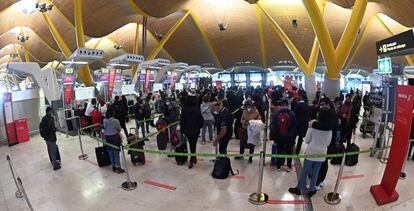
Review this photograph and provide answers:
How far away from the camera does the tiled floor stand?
4641 millimetres

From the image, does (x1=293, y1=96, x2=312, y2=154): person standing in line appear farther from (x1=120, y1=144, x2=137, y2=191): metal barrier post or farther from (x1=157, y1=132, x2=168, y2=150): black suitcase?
(x1=120, y1=144, x2=137, y2=191): metal barrier post

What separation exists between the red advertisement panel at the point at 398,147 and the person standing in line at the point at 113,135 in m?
5.23

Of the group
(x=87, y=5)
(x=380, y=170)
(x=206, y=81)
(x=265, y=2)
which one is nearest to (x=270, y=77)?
(x=206, y=81)

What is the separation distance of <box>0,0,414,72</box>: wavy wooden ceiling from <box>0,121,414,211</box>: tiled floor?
13.7 m

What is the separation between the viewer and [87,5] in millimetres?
18109

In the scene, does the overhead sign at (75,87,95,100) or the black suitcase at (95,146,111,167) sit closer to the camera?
the black suitcase at (95,146,111,167)

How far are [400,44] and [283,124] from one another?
3.46 m

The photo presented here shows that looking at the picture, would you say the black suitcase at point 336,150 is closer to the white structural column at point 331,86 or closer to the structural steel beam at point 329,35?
the structural steel beam at point 329,35

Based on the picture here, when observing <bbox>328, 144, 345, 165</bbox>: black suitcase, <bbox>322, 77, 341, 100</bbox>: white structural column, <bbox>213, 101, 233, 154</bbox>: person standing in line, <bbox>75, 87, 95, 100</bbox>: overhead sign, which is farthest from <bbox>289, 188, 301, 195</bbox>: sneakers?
<bbox>322, 77, 341, 100</bbox>: white structural column

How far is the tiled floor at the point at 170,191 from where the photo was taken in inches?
183

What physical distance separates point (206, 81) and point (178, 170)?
24525 millimetres

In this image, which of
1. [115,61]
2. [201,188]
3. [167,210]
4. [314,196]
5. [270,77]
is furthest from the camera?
[270,77]

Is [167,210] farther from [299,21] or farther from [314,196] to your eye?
[299,21]

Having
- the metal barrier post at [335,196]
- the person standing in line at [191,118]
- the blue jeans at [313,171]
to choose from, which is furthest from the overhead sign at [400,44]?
the person standing in line at [191,118]
